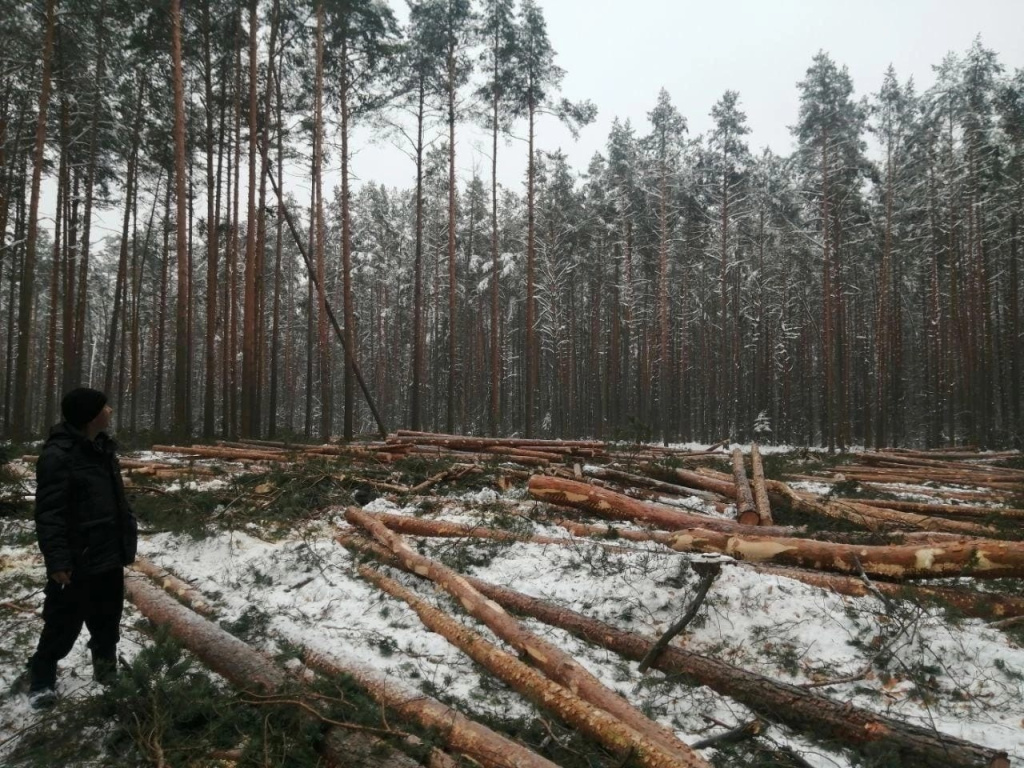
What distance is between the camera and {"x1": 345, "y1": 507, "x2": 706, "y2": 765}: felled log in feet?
10.3

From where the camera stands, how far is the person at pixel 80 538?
3512 millimetres

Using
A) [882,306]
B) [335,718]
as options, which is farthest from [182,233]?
[882,306]

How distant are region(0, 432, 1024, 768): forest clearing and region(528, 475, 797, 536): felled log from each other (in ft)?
0.11

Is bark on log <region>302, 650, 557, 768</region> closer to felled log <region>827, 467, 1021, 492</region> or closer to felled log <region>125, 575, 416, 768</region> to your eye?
felled log <region>125, 575, 416, 768</region>

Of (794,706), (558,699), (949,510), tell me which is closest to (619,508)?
(794,706)

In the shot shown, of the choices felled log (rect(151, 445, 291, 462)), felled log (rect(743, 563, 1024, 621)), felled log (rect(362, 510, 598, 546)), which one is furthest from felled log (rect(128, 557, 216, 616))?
felled log (rect(743, 563, 1024, 621))

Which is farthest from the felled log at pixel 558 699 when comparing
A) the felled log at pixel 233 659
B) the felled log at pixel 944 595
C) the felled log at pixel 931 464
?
the felled log at pixel 931 464

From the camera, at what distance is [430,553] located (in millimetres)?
6531

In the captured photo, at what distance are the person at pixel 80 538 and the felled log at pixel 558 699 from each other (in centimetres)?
238

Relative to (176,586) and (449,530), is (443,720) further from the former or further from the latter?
(449,530)

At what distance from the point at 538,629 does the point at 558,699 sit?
137 cm

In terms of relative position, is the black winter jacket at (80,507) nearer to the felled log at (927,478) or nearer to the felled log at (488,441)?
the felled log at (488,441)

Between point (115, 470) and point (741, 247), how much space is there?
115ft

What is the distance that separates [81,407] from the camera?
3.78 m
